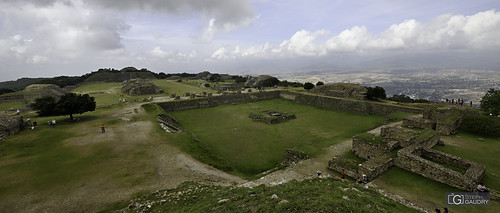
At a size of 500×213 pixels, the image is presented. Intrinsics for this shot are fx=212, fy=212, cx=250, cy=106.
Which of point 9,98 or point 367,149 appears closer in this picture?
point 367,149

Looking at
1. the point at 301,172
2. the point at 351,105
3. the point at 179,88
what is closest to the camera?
the point at 301,172

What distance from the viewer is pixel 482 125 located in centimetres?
1611

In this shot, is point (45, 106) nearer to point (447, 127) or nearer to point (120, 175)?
point (120, 175)

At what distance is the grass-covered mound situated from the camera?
5.82 m

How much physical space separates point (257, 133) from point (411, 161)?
41.1 feet

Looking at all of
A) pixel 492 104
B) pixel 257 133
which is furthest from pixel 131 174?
pixel 492 104

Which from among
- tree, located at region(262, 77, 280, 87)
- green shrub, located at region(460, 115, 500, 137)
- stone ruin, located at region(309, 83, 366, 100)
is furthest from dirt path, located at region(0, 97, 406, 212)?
tree, located at region(262, 77, 280, 87)

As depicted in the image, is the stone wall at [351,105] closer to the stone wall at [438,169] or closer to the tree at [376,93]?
the tree at [376,93]

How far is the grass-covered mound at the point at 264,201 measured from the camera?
582cm

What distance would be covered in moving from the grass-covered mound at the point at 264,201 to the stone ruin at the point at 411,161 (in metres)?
2.37

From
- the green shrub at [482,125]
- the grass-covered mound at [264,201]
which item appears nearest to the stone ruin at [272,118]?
the grass-covered mound at [264,201]

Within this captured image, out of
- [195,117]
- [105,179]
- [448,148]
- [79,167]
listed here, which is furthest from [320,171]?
[195,117]

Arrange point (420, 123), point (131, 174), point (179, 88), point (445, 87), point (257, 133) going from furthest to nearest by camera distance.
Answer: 1. point (445, 87)
2. point (179, 88)
3. point (257, 133)
4. point (420, 123)
5. point (131, 174)

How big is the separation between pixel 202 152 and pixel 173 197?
599cm
